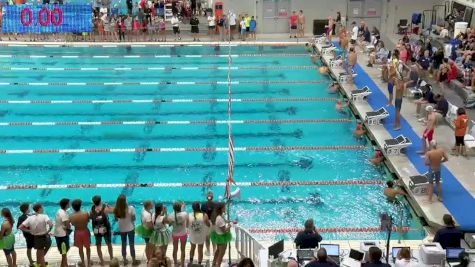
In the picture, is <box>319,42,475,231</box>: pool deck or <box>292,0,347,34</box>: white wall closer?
<box>319,42,475,231</box>: pool deck

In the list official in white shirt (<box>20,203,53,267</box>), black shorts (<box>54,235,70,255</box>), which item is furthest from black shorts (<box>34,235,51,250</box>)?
black shorts (<box>54,235,70,255</box>)

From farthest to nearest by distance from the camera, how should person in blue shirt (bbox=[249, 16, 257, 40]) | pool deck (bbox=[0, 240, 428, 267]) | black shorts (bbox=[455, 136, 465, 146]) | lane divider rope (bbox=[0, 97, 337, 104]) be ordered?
person in blue shirt (bbox=[249, 16, 257, 40])
lane divider rope (bbox=[0, 97, 337, 104])
black shorts (bbox=[455, 136, 465, 146])
pool deck (bbox=[0, 240, 428, 267])

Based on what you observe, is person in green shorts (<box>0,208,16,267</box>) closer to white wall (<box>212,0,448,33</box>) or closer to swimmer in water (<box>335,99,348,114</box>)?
swimmer in water (<box>335,99,348,114</box>)

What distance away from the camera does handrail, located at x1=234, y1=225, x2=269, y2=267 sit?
739cm

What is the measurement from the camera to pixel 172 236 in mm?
8109

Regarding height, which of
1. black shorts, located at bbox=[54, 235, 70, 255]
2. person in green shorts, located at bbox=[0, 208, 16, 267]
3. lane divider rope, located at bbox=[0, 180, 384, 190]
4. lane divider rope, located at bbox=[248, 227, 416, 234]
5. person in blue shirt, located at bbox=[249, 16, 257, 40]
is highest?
person in blue shirt, located at bbox=[249, 16, 257, 40]

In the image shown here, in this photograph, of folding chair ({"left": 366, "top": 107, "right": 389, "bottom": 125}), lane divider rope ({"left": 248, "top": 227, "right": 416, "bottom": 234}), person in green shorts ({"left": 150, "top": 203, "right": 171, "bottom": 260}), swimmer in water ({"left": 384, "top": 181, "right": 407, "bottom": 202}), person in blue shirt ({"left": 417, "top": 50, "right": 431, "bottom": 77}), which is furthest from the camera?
person in blue shirt ({"left": 417, "top": 50, "right": 431, "bottom": 77})

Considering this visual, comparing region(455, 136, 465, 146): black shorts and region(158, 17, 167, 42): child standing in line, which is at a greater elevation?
region(158, 17, 167, 42): child standing in line

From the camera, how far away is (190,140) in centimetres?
1363

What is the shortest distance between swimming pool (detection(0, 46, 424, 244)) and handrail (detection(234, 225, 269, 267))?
1.64 meters

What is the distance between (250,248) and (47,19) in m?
17.2

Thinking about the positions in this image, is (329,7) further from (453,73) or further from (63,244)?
(63,244)

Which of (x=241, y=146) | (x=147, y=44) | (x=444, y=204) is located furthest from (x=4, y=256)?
(x=147, y=44)

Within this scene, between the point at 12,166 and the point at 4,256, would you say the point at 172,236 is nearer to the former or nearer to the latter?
the point at 4,256
